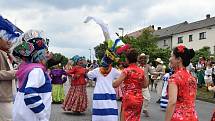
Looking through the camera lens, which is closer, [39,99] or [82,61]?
[39,99]

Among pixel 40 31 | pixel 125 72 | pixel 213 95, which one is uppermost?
pixel 40 31

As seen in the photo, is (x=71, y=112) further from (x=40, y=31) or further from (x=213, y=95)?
(x=213, y=95)

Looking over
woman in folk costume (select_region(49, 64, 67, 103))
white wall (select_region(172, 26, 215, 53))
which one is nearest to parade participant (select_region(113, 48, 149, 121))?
woman in folk costume (select_region(49, 64, 67, 103))

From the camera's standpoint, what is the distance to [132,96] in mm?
7637

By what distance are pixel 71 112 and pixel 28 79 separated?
29.3 ft

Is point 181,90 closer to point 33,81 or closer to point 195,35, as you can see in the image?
point 33,81

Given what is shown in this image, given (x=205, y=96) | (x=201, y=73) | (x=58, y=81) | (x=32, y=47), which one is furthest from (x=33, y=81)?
(x=201, y=73)

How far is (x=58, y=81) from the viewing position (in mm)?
15578

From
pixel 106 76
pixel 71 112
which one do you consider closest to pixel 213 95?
pixel 71 112

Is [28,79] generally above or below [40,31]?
Answer: below

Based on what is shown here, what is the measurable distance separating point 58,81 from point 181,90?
1063cm

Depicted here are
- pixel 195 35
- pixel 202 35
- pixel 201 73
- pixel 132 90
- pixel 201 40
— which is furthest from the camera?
pixel 195 35

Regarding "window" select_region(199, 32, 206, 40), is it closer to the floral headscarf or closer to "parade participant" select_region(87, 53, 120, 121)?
"parade participant" select_region(87, 53, 120, 121)

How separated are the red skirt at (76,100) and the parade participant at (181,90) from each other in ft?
26.7
